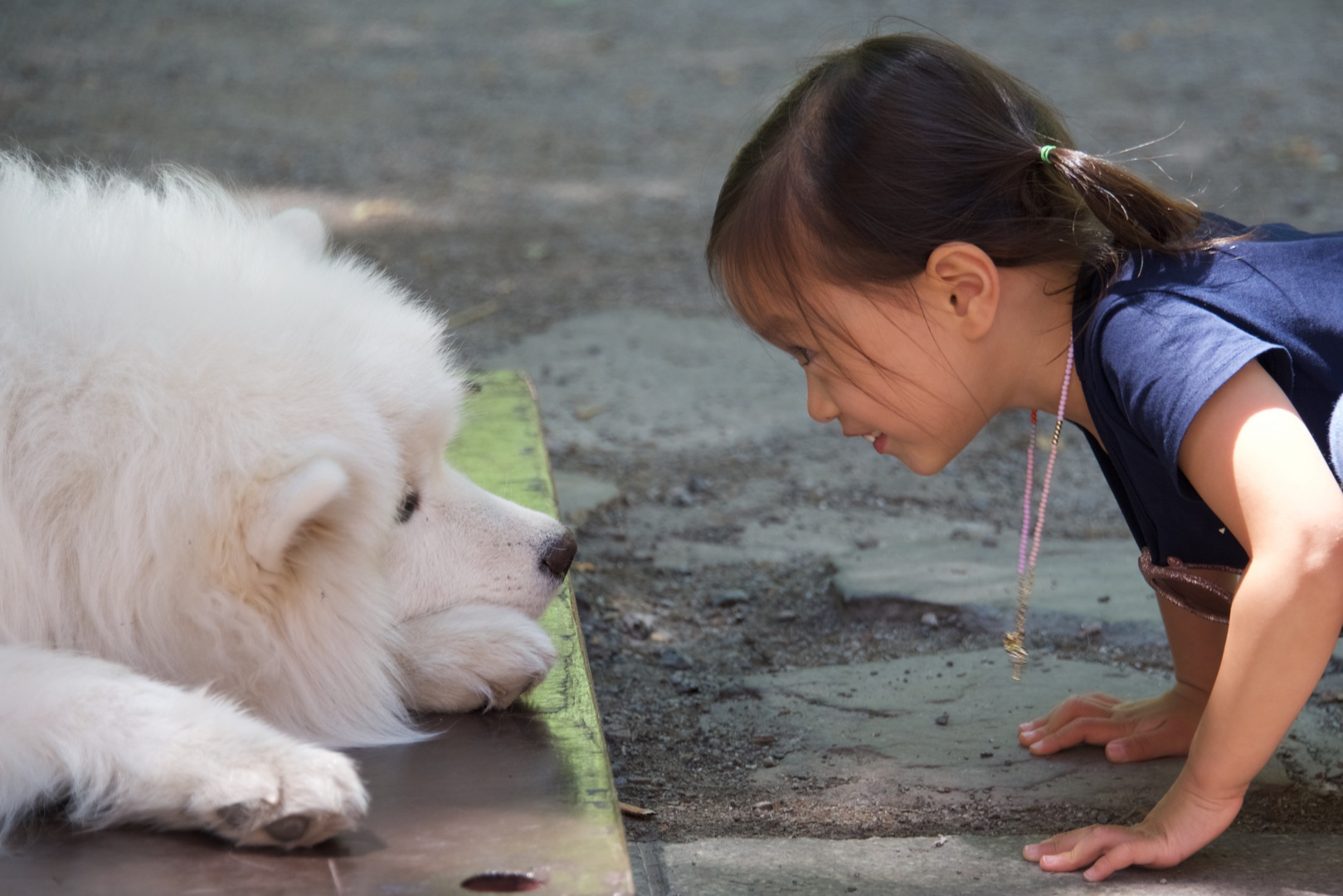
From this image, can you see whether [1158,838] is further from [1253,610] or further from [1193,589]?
[1193,589]

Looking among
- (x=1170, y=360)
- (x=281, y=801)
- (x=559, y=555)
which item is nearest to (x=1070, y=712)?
(x=1170, y=360)

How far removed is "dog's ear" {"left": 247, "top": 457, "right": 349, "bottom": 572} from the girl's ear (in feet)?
3.22

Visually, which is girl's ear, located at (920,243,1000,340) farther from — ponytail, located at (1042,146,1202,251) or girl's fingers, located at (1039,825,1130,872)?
girl's fingers, located at (1039,825,1130,872)

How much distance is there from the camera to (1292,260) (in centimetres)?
208

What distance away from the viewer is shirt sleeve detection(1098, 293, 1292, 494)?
183 centimetres

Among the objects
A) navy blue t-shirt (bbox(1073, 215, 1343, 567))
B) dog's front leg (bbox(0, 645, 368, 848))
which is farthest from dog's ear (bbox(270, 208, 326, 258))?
navy blue t-shirt (bbox(1073, 215, 1343, 567))

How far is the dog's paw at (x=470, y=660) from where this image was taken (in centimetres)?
192

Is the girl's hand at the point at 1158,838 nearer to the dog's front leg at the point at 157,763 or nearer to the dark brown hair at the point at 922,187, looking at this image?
the dark brown hair at the point at 922,187

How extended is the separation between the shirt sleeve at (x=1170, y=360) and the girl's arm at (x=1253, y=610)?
30 mm

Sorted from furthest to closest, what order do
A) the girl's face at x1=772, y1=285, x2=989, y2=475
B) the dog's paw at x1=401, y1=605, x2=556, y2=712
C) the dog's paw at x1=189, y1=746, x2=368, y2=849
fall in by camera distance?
the girl's face at x1=772, y1=285, x2=989, y2=475 → the dog's paw at x1=401, y1=605, x2=556, y2=712 → the dog's paw at x1=189, y1=746, x2=368, y2=849

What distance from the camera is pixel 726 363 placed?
15.4 ft

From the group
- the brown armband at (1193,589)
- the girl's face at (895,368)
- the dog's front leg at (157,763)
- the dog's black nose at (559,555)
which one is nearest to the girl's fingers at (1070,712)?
the brown armband at (1193,589)

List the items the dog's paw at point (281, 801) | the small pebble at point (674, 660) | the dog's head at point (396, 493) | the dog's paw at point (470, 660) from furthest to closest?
the small pebble at point (674, 660) < the dog's paw at point (470, 660) < the dog's head at point (396, 493) < the dog's paw at point (281, 801)

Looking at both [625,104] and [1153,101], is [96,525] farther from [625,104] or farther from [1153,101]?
[1153,101]
